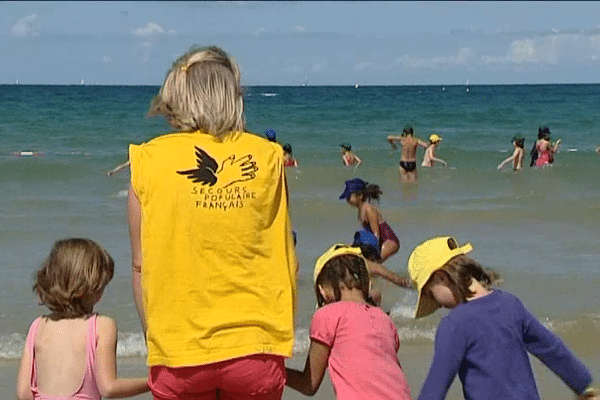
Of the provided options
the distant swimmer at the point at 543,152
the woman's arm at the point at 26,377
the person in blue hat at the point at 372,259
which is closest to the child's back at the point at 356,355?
the woman's arm at the point at 26,377

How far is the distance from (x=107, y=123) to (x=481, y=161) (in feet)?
60.6

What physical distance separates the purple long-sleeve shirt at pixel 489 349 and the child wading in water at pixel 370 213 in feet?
16.8

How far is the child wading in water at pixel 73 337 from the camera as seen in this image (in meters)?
3.27

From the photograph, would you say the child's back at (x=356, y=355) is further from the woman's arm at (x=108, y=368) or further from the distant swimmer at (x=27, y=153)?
the distant swimmer at (x=27, y=153)

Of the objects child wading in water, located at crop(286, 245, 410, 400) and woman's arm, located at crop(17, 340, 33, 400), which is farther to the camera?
child wading in water, located at crop(286, 245, 410, 400)

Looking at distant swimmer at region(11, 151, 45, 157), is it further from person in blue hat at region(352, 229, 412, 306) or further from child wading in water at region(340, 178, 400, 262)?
person in blue hat at region(352, 229, 412, 306)

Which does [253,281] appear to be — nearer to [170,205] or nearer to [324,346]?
[170,205]

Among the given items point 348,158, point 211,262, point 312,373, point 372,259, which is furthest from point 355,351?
point 348,158

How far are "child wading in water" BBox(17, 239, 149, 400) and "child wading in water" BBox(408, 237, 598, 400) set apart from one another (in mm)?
916

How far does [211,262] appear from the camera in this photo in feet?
10.1

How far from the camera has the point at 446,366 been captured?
3.34 meters

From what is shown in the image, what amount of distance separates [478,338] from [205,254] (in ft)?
2.95

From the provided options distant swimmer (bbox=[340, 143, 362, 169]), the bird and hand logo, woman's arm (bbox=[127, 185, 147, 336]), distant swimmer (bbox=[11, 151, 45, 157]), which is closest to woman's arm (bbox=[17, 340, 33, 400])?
woman's arm (bbox=[127, 185, 147, 336])

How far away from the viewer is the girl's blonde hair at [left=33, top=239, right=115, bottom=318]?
10.7 feet
